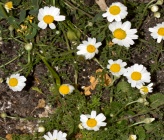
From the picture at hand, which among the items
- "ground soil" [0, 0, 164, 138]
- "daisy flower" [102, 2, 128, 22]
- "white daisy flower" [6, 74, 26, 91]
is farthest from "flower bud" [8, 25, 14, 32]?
"daisy flower" [102, 2, 128, 22]

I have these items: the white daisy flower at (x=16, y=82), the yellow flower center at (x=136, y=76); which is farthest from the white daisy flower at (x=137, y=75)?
the white daisy flower at (x=16, y=82)

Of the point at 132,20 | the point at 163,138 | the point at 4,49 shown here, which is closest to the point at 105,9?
the point at 132,20

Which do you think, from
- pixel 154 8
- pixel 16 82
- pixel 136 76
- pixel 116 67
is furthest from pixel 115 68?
pixel 16 82

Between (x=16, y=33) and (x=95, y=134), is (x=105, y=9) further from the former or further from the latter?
(x=95, y=134)

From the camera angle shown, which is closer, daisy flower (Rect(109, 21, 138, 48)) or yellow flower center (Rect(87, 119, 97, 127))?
yellow flower center (Rect(87, 119, 97, 127))

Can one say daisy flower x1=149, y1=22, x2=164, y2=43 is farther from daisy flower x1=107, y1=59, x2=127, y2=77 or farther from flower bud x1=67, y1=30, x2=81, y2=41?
flower bud x1=67, y1=30, x2=81, y2=41

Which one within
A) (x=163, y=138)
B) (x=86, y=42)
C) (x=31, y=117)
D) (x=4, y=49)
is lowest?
(x=163, y=138)
